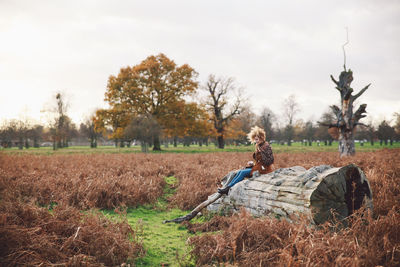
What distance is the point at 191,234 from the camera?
13.9ft

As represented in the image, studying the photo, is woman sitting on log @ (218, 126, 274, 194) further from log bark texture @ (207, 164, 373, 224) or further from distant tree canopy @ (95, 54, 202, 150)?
distant tree canopy @ (95, 54, 202, 150)

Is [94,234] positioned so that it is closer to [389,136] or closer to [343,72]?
[343,72]

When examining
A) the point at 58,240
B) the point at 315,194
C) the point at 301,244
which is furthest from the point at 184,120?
the point at 301,244

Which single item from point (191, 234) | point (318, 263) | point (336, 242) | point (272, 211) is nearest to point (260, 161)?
point (272, 211)

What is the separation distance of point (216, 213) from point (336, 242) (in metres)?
2.93

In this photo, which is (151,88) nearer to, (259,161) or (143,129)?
(143,129)

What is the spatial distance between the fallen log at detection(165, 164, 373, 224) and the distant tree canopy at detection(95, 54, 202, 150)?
2443 centimetres

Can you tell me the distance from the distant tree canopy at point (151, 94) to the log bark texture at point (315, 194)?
2446 cm

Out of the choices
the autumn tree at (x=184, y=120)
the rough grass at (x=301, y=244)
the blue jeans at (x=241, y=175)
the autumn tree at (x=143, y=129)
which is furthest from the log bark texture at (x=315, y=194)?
the autumn tree at (x=184, y=120)

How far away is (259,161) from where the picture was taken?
196 inches

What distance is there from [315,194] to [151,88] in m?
27.9

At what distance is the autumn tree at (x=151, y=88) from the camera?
1104 inches

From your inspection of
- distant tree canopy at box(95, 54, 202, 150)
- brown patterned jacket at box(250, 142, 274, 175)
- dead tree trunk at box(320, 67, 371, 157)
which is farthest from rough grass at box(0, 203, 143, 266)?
distant tree canopy at box(95, 54, 202, 150)

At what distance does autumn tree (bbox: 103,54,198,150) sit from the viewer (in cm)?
2805
